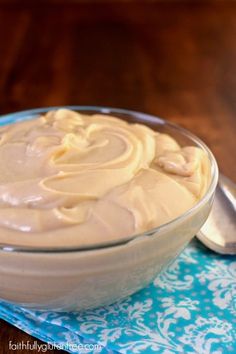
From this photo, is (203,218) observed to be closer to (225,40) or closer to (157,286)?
(157,286)

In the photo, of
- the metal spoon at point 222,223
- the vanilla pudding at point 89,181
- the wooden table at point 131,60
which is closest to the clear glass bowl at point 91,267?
the vanilla pudding at point 89,181

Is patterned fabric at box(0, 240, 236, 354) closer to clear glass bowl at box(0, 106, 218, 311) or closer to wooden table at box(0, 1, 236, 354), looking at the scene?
clear glass bowl at box(0, 106, 218, 311)

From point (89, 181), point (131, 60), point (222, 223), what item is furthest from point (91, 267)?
point (131, 60)

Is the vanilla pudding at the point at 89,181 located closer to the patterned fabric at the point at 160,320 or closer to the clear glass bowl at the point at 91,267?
the clear glass bowl at the point at 91,267

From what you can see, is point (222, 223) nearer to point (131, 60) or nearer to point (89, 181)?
point (89, 181)

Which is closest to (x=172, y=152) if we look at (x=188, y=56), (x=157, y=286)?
(x=157, y=286)
